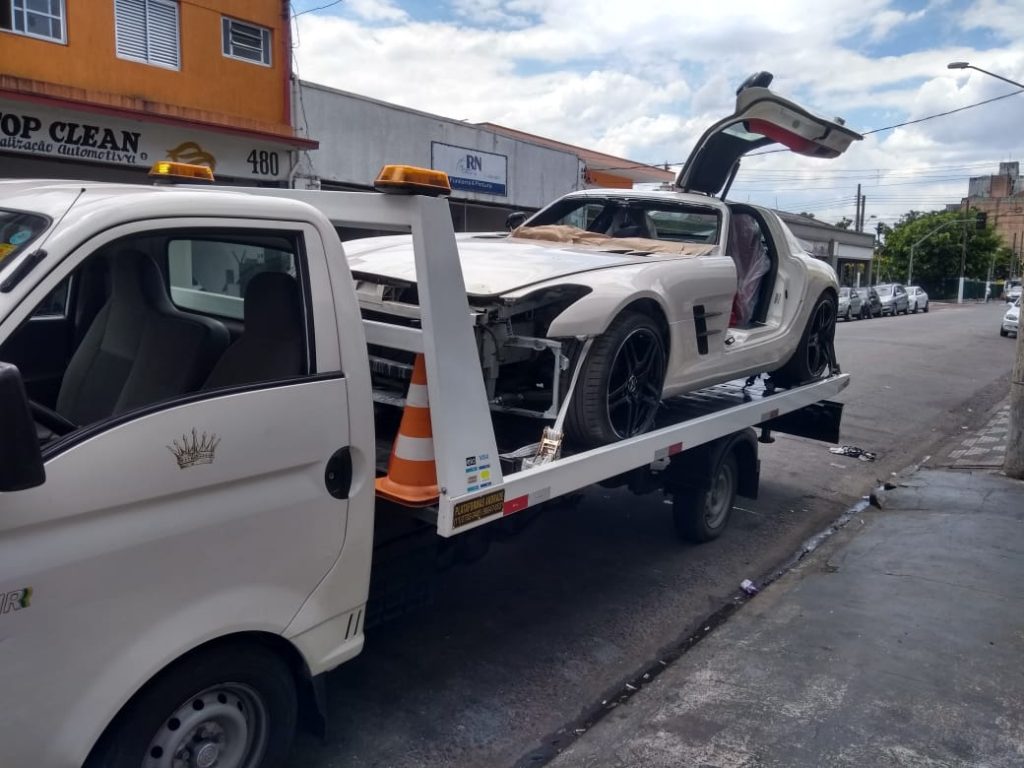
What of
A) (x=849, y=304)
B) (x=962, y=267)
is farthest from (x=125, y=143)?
(x=962, y=267)

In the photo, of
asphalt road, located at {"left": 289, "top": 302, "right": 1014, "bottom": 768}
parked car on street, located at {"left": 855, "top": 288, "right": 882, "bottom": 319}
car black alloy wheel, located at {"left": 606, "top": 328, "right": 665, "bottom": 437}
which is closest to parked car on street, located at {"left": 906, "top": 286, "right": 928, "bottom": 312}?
parked car on street, located at {"left": 855, "top": 288, "right": 882, "bottom": 319}

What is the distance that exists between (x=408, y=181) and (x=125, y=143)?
11.9 m

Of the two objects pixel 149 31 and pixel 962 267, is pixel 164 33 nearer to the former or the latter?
pixel 149 31

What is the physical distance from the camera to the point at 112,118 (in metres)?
13.0

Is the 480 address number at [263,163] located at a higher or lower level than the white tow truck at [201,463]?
higher

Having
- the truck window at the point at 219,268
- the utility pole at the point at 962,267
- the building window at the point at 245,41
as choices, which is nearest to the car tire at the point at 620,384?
the truck window at the point at 219,268

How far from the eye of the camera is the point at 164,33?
1391cm

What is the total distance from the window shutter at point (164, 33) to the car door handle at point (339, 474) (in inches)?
507

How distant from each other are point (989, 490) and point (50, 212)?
312 inches

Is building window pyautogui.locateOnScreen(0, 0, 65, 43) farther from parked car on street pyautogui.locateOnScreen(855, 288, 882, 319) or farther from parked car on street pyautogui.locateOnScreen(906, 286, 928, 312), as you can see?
parked car on street pyautogui.locateOnScreen(906, 286, 928, 312)

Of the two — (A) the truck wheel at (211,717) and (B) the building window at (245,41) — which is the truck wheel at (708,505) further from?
(B) the building window at (245,41)

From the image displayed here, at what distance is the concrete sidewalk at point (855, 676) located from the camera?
3.68m

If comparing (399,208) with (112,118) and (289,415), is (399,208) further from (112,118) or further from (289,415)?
(112,118)

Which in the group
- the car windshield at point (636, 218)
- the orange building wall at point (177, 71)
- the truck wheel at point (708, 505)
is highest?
the orange building wall at point (177, 71)
